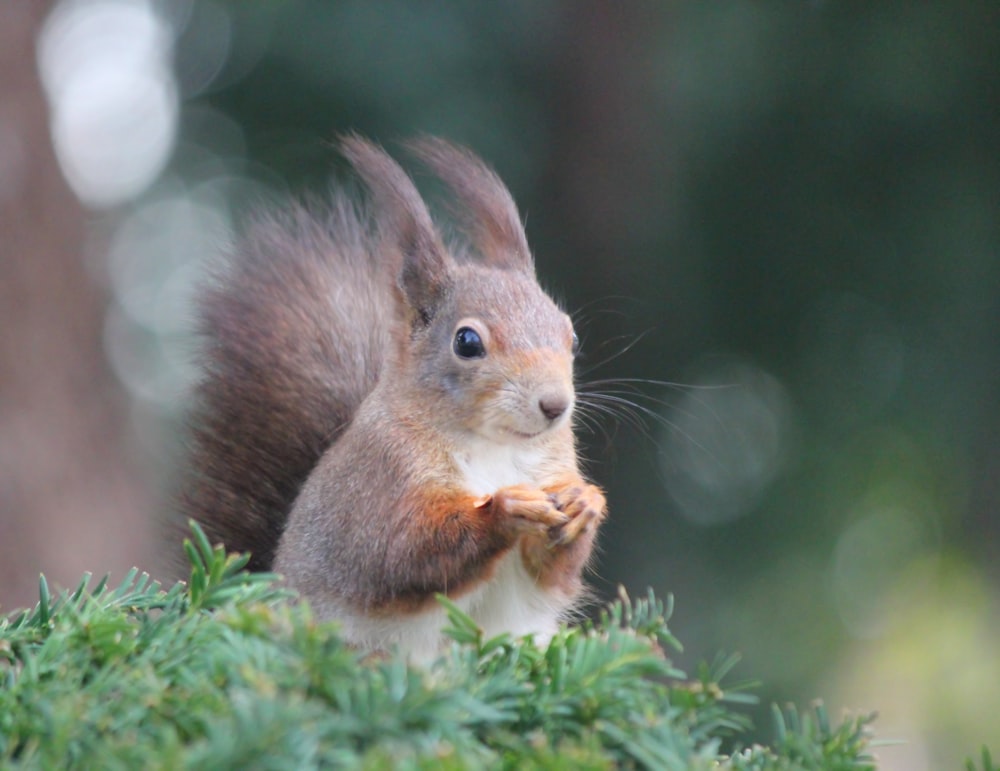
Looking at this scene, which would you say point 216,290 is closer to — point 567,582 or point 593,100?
point 567,582

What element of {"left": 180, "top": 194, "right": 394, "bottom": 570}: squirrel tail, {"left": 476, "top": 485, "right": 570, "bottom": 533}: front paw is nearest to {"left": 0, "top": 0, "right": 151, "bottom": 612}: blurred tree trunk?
{"left": 180, "top": 194, "right": 394, "bottom": 570}: squirrel tail

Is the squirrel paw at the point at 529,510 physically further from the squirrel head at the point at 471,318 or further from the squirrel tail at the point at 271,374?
the squirrel tail at the point at 271,374

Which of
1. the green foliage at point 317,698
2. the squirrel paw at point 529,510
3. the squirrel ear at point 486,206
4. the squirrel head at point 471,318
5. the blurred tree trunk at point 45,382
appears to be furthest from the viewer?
the blurred tree trunk at point 45,382

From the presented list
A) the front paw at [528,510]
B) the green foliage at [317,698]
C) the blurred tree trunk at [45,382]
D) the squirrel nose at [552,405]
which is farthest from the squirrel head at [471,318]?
the blurred tree trunk at [45,382]

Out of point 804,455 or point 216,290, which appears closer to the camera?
point 216,290

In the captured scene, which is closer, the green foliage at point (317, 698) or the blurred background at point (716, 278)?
the green foliage at point (317, 698)

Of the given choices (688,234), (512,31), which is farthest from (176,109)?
(688,234)
